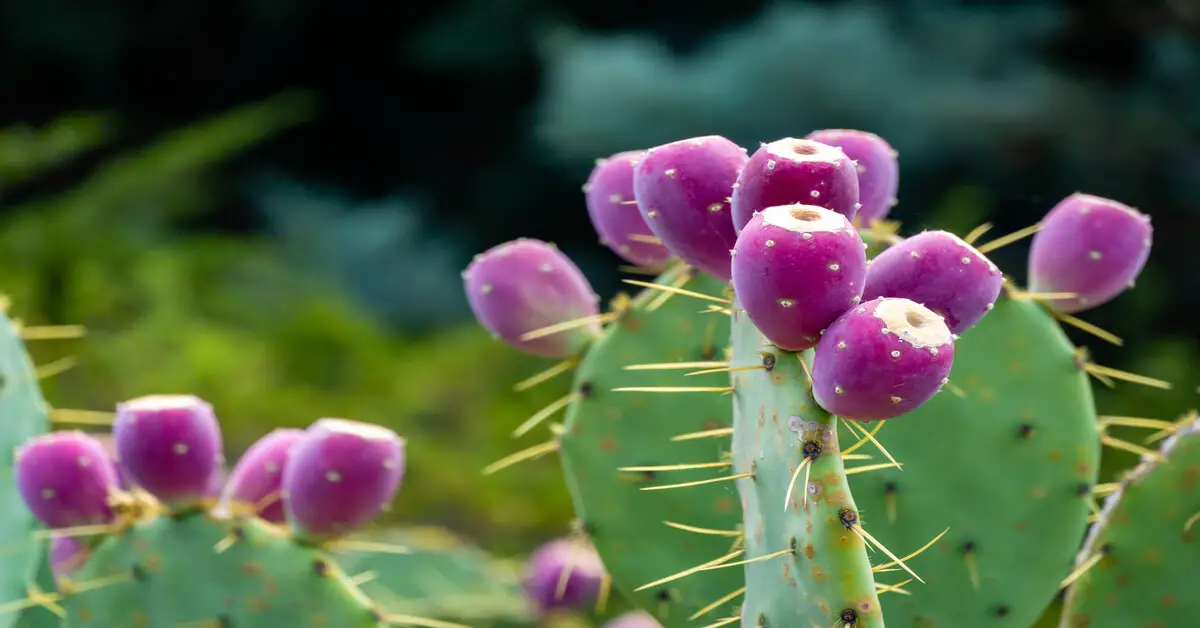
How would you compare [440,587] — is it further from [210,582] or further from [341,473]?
[341,473]

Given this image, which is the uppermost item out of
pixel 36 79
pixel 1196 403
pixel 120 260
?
pixel 36 79

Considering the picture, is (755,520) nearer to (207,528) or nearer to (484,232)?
(207,528)

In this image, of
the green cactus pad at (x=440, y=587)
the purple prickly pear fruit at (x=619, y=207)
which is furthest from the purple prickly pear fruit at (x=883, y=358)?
the green cactus pad at (x=440, y=587)

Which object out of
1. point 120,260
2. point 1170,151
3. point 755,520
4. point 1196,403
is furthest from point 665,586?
point 1170,151

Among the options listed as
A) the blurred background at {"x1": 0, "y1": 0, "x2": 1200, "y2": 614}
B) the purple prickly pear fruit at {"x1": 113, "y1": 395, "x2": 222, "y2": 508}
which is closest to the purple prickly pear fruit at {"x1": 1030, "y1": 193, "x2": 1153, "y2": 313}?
the purple prickly pear fruit at {"x1": 113, "y1": 395, "x2": 222, "y2": 508}

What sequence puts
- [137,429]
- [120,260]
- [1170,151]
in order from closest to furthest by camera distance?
[137,429], [120,260], [1170,151]

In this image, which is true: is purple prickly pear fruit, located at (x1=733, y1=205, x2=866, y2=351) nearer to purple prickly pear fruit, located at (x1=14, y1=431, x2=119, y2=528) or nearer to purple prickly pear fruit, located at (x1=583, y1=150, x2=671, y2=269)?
purple prickly pear fruit, located at (x1=583, y1=150, x2=671, y2=269)

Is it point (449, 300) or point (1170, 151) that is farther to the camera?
point (449, 300)
